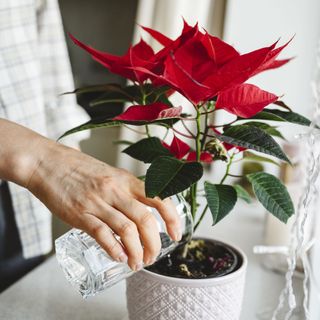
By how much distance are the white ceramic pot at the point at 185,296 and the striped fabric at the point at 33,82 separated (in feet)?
1.65

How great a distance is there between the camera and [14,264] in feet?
4.14

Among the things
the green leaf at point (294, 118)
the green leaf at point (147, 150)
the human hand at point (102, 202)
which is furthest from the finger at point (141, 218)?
the green leaf at point (294, 118)

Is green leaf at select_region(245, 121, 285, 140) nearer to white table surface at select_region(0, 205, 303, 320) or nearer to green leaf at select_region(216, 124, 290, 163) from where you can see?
green leaf at select_region(216, 124, 290, 163)

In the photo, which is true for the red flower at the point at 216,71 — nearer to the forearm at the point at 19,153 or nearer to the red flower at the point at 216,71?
the red flower at the point at 216,71

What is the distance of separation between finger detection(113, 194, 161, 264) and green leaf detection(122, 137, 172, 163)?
0.34 feet

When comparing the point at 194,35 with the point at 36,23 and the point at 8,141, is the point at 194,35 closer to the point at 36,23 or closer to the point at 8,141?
the point at 8,141

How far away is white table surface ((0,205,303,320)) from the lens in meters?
0.80

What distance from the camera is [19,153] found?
1.86 ft

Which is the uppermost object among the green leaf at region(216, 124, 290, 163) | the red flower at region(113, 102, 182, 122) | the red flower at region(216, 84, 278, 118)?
the red flower at region(216, 84, 278, 118)

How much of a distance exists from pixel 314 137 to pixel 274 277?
46 cm

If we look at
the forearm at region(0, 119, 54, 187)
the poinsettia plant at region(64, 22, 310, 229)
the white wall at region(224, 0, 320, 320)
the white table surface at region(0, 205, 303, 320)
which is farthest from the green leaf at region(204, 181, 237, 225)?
the white wall at region(224, 0, 320, 320)

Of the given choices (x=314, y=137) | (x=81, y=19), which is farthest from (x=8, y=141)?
(x=81, y=19)

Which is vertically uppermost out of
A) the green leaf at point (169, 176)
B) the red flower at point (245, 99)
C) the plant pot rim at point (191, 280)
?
the red flower at point (245, 99)

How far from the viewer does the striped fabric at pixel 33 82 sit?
1078 mm
